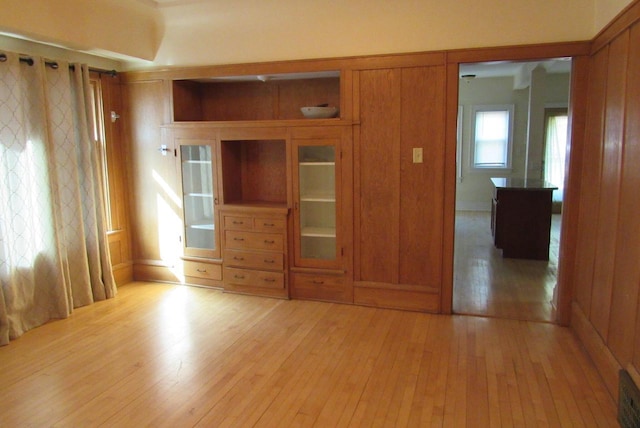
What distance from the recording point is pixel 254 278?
451 cm

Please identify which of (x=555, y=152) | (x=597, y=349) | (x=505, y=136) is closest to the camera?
(x=597, y=349)

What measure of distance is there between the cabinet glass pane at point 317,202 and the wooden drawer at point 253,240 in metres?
0.24

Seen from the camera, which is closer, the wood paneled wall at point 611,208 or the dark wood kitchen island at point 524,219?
the wood paneled wall at point 611,208

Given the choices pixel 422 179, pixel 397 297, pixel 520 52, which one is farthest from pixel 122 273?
pixel 520 52

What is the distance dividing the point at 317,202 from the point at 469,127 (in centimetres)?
636

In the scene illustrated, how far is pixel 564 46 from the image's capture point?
3.46 m

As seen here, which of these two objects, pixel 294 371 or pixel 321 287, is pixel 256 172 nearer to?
pixel 321 287

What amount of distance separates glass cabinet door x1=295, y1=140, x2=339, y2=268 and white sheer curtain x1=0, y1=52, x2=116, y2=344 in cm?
191

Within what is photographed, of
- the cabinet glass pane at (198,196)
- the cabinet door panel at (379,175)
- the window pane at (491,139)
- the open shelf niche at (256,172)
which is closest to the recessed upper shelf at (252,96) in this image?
the open shelf niche at (256,172)

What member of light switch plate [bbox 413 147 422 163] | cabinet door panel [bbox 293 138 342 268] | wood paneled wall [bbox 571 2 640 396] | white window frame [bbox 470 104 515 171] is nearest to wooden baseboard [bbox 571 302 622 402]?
wood paneled wall [bbox 571 2 640 396]

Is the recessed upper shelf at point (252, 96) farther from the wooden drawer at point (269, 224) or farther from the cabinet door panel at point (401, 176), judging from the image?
the wooden drawer at point (269, 224)

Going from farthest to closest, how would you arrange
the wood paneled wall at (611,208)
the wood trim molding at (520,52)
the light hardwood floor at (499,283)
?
the light hardwood floor at (499,283)
the wood trim molding at (520,52)
the wood paneled wall at (611,208)

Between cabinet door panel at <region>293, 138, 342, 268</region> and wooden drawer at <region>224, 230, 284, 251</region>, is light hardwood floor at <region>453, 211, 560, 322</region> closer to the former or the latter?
cabinet door panel at <region>293, 138, 342, 268</region>

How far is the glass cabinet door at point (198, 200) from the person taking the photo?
4648 mm
